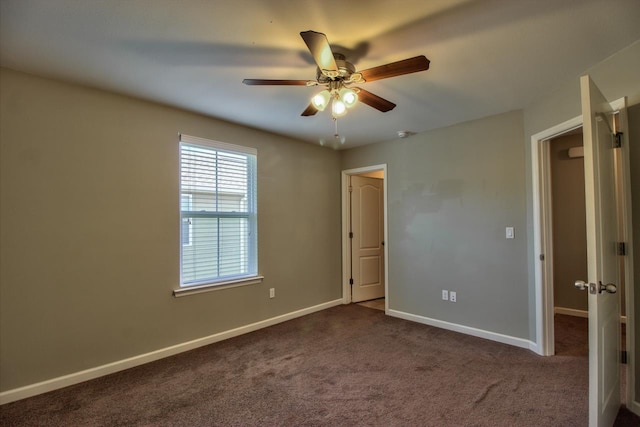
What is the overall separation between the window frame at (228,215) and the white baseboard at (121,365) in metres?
0.50

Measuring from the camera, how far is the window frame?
10.4 feet

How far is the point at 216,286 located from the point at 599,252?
10.3 ft

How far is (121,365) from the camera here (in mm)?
2740

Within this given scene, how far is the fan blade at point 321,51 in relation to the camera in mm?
1503

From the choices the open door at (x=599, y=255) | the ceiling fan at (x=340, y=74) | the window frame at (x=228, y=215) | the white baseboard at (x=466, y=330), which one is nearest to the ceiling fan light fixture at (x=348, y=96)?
the ceiling fan at (x=340, y=74)

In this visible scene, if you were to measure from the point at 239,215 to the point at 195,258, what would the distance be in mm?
683

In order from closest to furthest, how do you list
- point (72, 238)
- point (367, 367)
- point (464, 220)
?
point (72, 238) → point (367, 367) → point (464, 220)

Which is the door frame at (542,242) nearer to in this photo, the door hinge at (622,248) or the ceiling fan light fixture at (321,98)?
the door hinge at (622,248)

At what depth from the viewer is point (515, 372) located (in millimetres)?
2643

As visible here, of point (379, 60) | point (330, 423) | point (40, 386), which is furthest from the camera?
point (40, 386)

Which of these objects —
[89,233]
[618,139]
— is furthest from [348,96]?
[89,233]

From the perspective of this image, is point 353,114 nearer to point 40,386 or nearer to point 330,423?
point 330,423

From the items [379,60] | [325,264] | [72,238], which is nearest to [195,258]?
[72,238]

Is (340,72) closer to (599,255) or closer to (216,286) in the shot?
(599,255)
